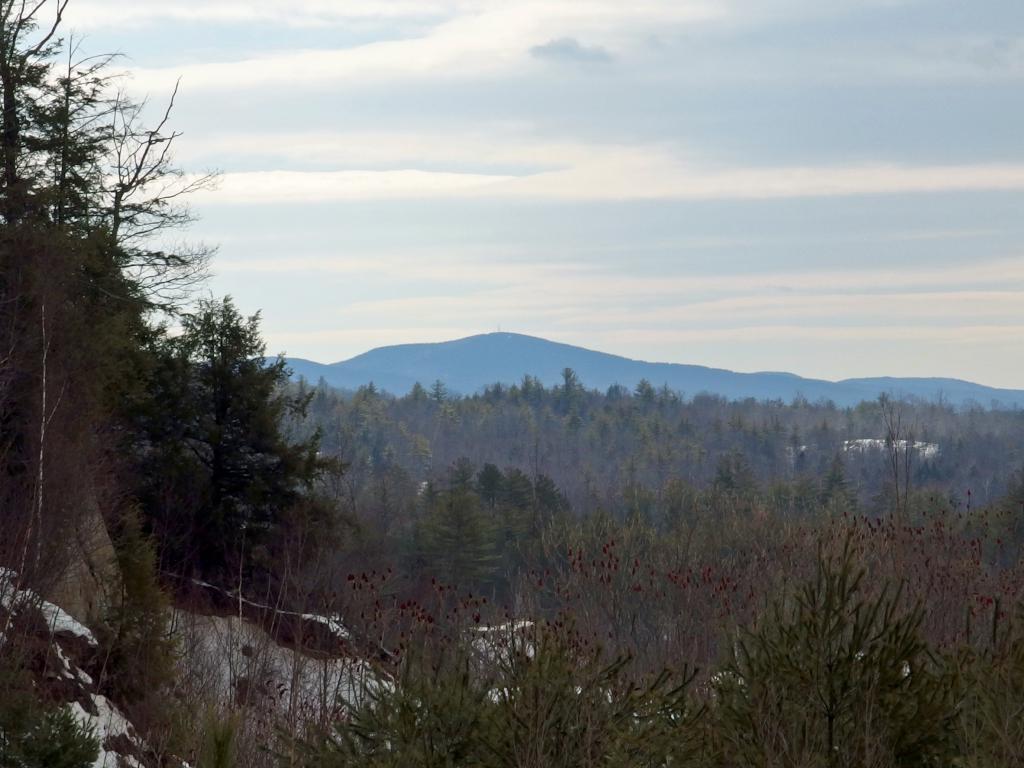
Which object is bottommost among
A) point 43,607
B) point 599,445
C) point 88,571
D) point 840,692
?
point 43,607

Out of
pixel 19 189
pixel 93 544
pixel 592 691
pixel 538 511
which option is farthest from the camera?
pixel 538 511

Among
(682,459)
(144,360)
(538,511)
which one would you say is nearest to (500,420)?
(682,459)

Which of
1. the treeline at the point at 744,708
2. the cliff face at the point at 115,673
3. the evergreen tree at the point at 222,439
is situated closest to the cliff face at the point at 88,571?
the cliff face at the point at 115,673

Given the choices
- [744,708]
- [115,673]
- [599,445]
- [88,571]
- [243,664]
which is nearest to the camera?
[744,708]

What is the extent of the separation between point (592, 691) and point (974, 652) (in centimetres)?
253

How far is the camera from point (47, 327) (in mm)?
24078

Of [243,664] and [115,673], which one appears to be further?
[243,664]

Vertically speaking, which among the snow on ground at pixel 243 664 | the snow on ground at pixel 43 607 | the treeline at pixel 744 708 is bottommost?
the snow on ground at pixel 243 664

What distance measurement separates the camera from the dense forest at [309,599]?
678cm

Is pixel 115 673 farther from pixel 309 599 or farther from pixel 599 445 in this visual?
pixel 599 445

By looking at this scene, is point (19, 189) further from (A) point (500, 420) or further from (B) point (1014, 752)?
(A) point (500, 420)

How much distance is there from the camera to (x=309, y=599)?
32188 millimetres

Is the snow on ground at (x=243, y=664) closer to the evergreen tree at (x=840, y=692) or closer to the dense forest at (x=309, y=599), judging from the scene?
the dense forest at (x=309, y=599)

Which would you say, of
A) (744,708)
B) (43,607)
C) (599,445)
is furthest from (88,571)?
(599,445)
